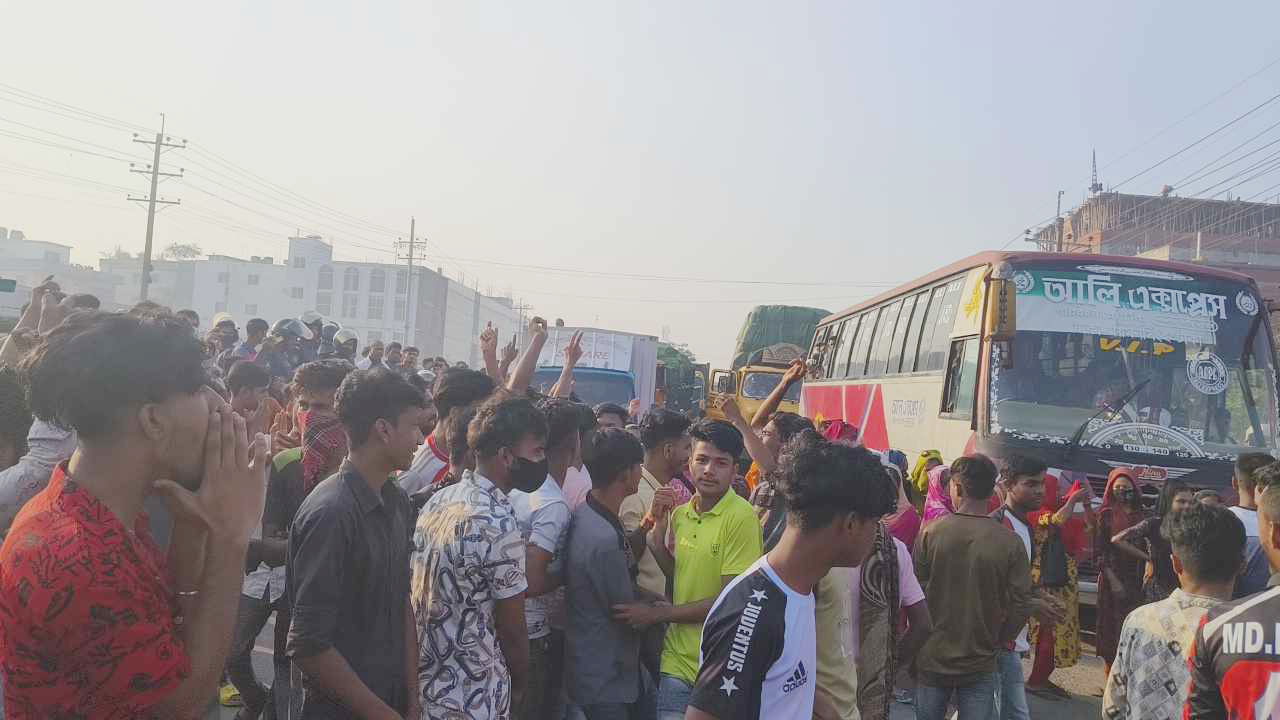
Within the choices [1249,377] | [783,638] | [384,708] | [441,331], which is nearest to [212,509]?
[384,708]

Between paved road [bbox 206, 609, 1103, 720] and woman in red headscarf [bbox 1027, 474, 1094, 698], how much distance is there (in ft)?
0.56

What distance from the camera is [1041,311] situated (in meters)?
10.4

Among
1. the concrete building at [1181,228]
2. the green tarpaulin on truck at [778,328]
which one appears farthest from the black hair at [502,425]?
the concrete building at [1181,228]

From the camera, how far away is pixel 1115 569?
789cm

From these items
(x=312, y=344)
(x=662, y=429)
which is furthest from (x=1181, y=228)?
(x=662, y=429)

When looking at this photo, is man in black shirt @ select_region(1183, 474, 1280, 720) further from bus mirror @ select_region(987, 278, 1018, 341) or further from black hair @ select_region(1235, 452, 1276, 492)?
bus mirror @ select_region(987, 278, 1018, 341)

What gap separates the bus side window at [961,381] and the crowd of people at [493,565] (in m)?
4.37

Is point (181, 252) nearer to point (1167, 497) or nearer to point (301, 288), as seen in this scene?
point (301, 288)

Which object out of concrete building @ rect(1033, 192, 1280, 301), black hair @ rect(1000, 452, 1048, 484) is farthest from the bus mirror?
concrete building @ rect(1033, 192, 1280, 301)

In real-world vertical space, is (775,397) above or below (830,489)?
above

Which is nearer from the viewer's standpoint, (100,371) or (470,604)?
(100,371)

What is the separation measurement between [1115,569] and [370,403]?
662 centimetres

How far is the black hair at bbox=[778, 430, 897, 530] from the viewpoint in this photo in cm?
283

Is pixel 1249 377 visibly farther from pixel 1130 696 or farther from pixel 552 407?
pixel 552 407
